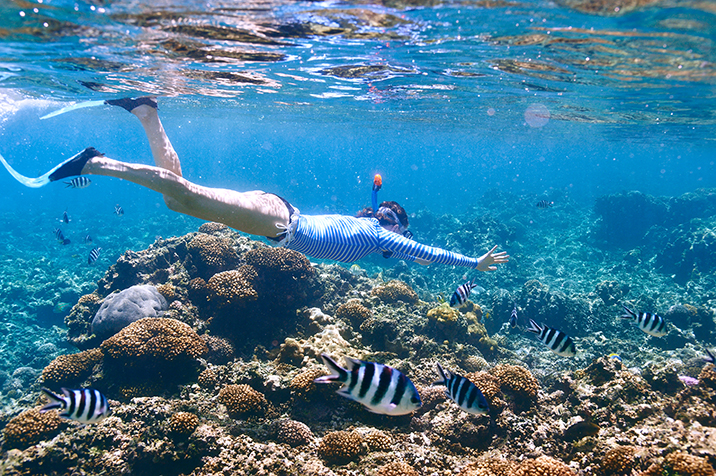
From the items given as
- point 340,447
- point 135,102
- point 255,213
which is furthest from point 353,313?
point 135,102

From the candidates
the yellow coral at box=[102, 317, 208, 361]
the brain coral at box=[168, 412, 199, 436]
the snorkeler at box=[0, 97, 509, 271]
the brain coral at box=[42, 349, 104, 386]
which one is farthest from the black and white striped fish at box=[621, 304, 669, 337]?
the brain coral at box=[42, 349, 104, 386]

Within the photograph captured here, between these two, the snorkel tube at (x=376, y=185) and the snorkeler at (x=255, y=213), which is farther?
the snorkel tube at (x=376, y=185)

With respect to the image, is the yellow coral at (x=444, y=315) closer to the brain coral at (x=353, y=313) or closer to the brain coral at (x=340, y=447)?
the brain coral at (x=353, y=313)

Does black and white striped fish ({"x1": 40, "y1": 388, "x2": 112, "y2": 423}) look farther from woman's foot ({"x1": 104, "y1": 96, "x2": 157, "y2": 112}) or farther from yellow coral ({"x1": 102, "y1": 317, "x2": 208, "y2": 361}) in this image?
woman's foot ({"x1": 104, "y1": 96, "x2": 157, "y2": 112})

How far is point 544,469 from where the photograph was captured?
3686mm

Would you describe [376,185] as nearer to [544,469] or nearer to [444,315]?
[444,315]

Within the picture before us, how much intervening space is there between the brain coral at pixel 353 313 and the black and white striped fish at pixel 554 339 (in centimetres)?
394

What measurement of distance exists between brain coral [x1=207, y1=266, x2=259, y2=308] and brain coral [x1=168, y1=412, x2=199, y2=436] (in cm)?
284

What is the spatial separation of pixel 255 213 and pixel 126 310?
4275 mm

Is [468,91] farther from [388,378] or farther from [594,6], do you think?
[388,378]

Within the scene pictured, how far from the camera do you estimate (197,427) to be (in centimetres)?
456

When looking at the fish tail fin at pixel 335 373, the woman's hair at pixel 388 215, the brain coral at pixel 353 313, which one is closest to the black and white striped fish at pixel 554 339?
the woman's hair at pixel 388 215

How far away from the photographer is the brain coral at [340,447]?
4309mm

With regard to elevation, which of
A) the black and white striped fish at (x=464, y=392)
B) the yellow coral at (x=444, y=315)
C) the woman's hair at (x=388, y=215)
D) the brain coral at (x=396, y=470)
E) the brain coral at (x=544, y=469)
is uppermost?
the woman's hair at (x=388, y=215)
